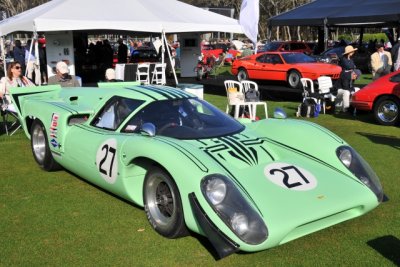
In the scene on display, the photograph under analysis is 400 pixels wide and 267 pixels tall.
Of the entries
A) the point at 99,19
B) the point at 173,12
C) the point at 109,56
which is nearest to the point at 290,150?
the point at 99,19

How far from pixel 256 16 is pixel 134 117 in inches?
432

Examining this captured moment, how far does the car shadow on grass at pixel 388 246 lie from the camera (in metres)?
3.53

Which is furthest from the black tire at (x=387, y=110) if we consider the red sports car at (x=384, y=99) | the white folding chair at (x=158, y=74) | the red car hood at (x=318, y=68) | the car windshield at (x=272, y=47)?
the car windshield at (x=272, y=47)

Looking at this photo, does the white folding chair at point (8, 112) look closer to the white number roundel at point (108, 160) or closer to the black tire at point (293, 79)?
the white number roundel at point (108, 160)

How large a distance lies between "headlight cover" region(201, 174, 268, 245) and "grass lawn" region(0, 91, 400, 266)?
0.42 metres

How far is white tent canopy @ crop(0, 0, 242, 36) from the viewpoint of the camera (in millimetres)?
11734

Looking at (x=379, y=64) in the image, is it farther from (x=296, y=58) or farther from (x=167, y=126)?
(x=167, y=126)

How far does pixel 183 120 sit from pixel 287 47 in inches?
831

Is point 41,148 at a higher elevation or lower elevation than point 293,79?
lower

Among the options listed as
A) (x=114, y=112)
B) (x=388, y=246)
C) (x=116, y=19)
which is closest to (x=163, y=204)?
(x=114, y=112)

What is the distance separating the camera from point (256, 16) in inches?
573

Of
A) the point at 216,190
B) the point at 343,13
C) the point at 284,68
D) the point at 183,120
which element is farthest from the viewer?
the point at 284,68

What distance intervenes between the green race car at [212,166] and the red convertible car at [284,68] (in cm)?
1046

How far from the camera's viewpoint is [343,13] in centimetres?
1546
